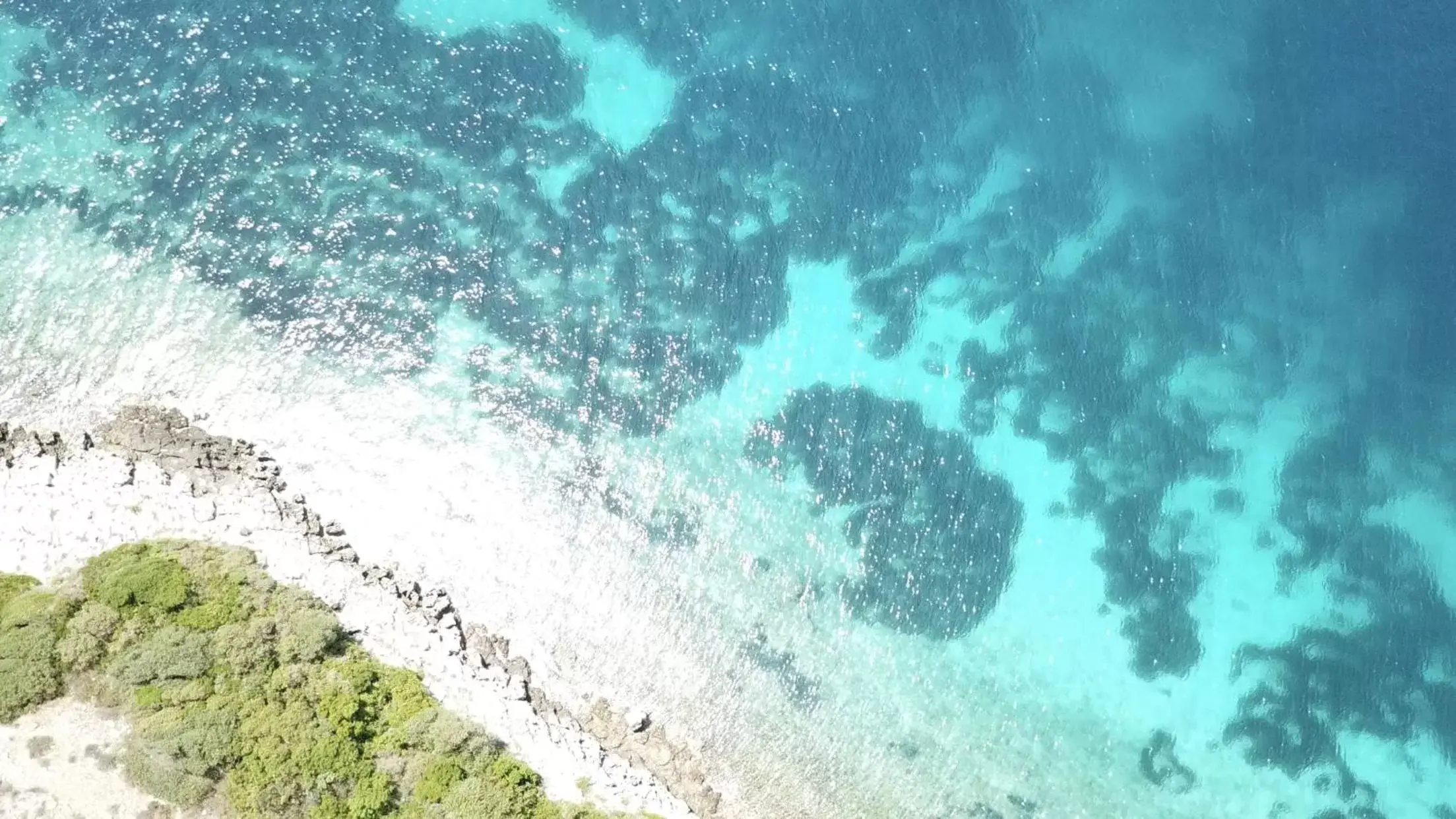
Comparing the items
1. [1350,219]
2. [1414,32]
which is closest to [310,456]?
[1350,219]

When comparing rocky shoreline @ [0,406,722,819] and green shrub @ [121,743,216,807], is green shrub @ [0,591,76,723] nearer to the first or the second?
rocky shoreline @ [0,406,722,819]

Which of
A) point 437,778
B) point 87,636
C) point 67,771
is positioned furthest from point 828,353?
point 67,771

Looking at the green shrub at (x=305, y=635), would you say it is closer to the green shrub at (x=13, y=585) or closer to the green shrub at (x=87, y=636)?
the green shrub at (x=87, y=636)

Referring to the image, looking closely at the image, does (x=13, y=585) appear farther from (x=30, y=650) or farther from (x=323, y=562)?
(x=323, y=562)

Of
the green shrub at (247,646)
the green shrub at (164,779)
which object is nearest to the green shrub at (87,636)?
the green shrub at (247,646)

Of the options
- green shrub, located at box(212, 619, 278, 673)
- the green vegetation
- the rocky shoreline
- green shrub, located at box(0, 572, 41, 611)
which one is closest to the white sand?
the green vegetation

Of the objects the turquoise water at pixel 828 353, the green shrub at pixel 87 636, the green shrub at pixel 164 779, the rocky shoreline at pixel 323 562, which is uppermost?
the turquoise water at pixel 828 353

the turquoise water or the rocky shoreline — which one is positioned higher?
the turquoise water
